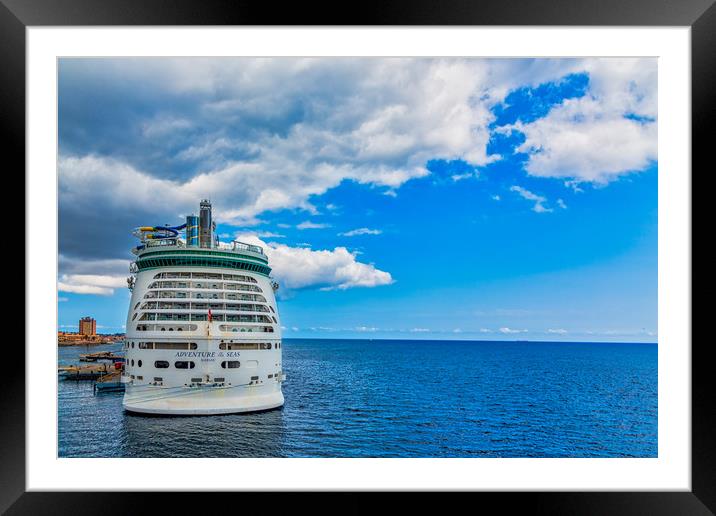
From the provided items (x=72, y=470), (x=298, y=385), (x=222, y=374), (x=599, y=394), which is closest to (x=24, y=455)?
(x=72, y=470)

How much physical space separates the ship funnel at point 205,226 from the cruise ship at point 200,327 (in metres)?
0.02

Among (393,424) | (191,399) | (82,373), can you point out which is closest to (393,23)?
(191,399)

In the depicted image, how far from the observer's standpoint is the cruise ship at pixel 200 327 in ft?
30.9

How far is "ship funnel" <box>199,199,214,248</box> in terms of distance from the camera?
35.4ft

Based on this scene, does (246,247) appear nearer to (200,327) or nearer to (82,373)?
(200,327)

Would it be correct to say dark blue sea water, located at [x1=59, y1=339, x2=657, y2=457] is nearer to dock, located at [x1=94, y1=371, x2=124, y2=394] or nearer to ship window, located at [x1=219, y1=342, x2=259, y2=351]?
dock, located at [x1=94, y1=371, x2=124, y2=394]

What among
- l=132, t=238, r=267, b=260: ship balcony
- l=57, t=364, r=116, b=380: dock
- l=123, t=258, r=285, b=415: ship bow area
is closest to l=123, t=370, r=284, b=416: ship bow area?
l=123, t=258, r=285, b=415: ship bow area

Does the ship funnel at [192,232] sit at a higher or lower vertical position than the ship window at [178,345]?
higher

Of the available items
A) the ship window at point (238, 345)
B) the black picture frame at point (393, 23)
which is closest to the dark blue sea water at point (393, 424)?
the ship window at point (238, 345)

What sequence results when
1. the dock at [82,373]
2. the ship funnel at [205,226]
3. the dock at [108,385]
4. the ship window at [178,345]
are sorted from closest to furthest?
the ship window at [178,345] → the ship funnel at [205,226] → the dock at [108,385] → the dock at [82,373]

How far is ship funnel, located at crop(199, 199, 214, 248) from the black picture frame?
8754 mm

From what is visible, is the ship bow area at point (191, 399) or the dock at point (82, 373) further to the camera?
the dock at point (82, 373)

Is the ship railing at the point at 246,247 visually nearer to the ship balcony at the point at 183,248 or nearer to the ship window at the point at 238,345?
the ship balcony at the point at 183,248

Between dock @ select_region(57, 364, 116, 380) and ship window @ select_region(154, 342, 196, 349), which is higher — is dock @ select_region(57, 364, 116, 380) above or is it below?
below
